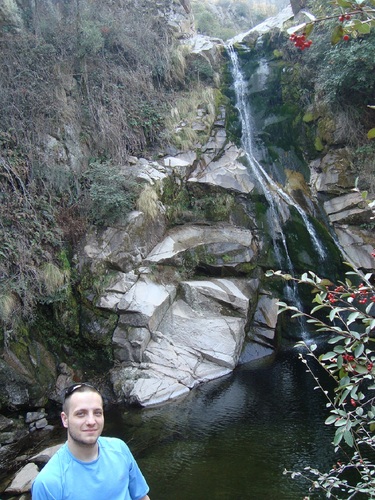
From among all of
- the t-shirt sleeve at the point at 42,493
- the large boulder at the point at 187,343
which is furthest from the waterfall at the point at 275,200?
the t-shirt sleeve at the point at 42,493

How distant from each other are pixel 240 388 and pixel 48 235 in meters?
5.62

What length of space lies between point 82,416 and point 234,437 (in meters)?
5.19

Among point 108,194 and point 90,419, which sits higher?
point 108,194

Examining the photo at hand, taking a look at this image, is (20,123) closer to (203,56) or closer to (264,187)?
(264,187)

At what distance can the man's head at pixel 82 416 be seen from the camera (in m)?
2.17

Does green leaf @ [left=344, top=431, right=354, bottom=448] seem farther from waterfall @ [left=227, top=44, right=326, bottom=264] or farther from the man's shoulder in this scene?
waterfall @ [left=227, top=44, right=326, bottom=264]

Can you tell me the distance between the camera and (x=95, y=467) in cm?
218

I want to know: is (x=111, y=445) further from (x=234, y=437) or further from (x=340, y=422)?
(x=234, y=437)

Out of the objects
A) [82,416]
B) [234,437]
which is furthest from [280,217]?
[82,416]

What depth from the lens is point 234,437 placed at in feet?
22.1

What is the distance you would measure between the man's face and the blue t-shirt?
0.11m

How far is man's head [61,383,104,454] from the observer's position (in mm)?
2170

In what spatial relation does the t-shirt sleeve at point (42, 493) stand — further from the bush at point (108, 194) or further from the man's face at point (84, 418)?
the bush at point (108, 194)

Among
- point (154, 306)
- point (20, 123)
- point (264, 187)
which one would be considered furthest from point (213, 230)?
point (20, 123)
